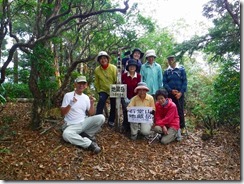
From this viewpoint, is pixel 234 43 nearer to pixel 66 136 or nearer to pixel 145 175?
pixel 145 175

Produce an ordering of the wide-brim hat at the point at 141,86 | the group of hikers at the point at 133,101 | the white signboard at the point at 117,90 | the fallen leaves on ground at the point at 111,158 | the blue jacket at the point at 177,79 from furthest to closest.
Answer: the blue jacket at the point at 177,79
the white signboard at the point at 117,90
the wide-brim hat at the point at 141,86
the group of hikers at the point at 133,101
the fallen leaves on ground at the point at 111,158

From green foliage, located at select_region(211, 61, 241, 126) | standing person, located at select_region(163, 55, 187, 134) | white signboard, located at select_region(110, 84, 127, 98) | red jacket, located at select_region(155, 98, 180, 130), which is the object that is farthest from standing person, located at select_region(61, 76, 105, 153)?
green foliage, located at select_region(211, 61, 241, 126)

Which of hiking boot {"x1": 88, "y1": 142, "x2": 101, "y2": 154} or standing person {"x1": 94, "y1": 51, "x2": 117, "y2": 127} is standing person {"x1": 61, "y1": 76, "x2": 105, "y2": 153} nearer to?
hiking boot {"x1": 88, "y1": 142, "x2": 101, "y2": 154}

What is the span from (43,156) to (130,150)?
5.09ft

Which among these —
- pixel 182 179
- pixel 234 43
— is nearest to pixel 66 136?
pixel 182 179

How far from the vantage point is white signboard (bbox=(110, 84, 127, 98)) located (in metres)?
5.79

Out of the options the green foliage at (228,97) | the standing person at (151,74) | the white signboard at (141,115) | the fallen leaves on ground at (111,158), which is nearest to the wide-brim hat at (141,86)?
the white signboard at (141,115)

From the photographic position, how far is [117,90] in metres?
5.79

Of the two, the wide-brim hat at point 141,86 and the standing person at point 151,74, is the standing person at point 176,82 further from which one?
the wide-brim hat at point 141,86

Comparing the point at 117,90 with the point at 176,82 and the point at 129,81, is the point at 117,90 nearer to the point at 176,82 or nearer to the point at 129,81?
the point at 129,81

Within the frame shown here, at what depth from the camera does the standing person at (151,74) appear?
6176 millimetres

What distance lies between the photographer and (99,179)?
433 centimetres

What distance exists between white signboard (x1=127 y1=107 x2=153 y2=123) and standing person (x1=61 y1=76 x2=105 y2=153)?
0.71m

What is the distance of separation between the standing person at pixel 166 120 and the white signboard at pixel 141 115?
0.23 m
